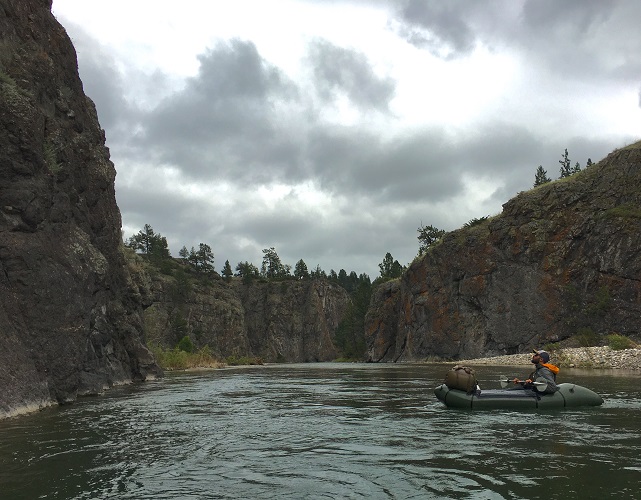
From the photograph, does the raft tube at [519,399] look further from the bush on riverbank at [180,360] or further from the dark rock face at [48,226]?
the bush on riverbank at [180,360]

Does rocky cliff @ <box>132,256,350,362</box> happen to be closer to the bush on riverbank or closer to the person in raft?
the bush on riverbank

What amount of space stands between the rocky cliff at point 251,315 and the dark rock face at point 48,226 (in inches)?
2782

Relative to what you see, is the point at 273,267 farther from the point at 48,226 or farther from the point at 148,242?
the point at 48,226

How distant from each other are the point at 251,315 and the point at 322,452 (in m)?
133

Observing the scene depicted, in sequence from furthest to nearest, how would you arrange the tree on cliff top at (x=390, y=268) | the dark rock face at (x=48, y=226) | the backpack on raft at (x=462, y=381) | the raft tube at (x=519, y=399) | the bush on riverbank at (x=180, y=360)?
1. the tree on cliff top at (x=390, y=268)
2. the bush on riverbank at (x=180, y=360)
3. the dark rock face at (x=48, y=226)
4. the backpack on raft at (x=462, y=381)
5. the raft tube at (x=519, y=399)

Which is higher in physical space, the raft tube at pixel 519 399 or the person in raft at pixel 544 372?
the person in raft at pixel 544 372

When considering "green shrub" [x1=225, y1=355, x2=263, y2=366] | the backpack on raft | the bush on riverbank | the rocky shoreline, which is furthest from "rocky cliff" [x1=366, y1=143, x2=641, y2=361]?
the backpack on raft

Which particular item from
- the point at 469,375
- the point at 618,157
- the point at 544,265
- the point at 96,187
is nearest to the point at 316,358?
the point at 544,265

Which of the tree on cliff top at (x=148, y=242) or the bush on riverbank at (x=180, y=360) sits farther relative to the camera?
the tree on cliff top at (x=148, y=242)

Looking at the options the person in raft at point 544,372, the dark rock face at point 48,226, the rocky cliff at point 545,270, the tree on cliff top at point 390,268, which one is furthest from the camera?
the tree on cliff top at point 390,268

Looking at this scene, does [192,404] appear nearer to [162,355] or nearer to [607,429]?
[607,429]

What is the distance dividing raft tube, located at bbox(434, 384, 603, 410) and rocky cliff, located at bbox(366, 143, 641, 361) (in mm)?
44938

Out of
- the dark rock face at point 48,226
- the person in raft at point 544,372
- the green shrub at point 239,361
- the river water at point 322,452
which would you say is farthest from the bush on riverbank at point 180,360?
the person in raft at point 544,372

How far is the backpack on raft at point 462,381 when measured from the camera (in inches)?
704
